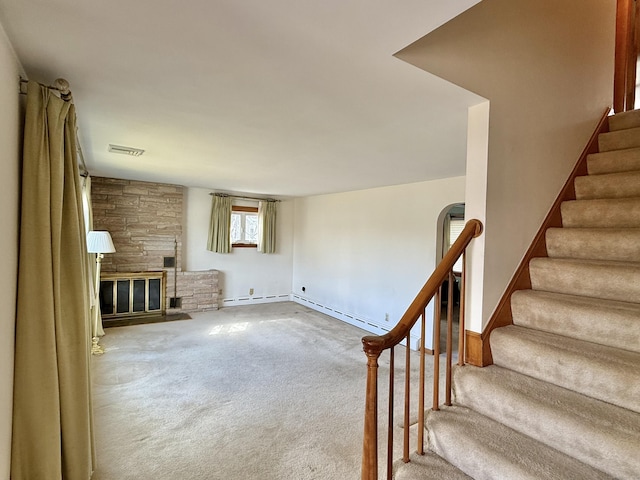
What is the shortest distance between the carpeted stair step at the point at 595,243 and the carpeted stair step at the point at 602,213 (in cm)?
10

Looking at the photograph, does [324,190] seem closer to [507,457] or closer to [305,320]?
[305,320]

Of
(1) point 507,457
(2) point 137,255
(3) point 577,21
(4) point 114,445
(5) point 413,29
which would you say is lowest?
(4) point 114,445

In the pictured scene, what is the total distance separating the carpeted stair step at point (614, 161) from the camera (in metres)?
2.29

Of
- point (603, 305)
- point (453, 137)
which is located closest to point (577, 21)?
point (453, 137)

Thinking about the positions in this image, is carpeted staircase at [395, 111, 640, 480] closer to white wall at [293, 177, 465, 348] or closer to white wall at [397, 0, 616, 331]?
white wall at [397, 0, 616, 331]

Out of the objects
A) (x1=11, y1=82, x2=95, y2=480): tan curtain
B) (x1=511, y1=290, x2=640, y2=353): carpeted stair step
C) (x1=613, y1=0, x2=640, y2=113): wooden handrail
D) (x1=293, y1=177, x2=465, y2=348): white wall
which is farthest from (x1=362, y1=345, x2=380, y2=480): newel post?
(x1=613, y1=0, x2=640, y2=113): wooden handrail

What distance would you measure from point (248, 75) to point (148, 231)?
15.6 ft

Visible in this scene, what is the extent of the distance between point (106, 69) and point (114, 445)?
7.57ft

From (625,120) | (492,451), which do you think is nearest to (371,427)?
(492,451)

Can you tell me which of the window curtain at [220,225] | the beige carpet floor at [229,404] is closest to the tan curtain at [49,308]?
the beige carpet floor at [229,404]

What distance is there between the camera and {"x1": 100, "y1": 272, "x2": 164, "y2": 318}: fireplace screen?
5.27 metres

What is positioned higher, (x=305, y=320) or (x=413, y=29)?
(x=413, y=29)

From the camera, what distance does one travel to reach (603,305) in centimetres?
170

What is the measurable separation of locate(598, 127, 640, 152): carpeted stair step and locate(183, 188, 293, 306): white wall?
5513 mm
